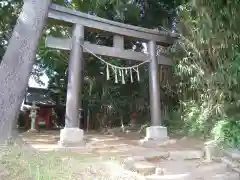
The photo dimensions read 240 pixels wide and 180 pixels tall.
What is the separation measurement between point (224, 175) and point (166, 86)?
4666mm

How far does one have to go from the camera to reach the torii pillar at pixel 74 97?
5.20m

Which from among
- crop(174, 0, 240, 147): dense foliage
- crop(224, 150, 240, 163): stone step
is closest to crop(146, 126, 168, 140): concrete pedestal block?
crop(174, 0, 240, 147): dense foliage

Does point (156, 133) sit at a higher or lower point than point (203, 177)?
higher

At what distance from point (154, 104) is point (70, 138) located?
253 centimetres

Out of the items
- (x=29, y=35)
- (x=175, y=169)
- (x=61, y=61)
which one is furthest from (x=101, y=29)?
(x=61, y=61)

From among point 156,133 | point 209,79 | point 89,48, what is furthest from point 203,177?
point 89,48

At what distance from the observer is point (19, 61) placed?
4.62m

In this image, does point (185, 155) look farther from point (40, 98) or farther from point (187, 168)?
point (40, 98)

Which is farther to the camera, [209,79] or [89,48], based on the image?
[209,79]

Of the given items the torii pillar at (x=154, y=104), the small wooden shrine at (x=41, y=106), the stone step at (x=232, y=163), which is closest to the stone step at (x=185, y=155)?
the stone step at (x=232, y=163)

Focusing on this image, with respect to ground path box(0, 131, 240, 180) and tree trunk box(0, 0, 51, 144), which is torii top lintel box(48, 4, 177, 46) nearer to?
tree trunk box(0, 0, 51, 144)

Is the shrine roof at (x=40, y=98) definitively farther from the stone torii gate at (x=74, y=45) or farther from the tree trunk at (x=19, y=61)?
Result: the tree trunk at (x=19, y=61)

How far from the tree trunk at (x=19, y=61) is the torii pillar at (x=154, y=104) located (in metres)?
3.10

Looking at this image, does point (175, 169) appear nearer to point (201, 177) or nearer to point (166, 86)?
point (201, 177)
